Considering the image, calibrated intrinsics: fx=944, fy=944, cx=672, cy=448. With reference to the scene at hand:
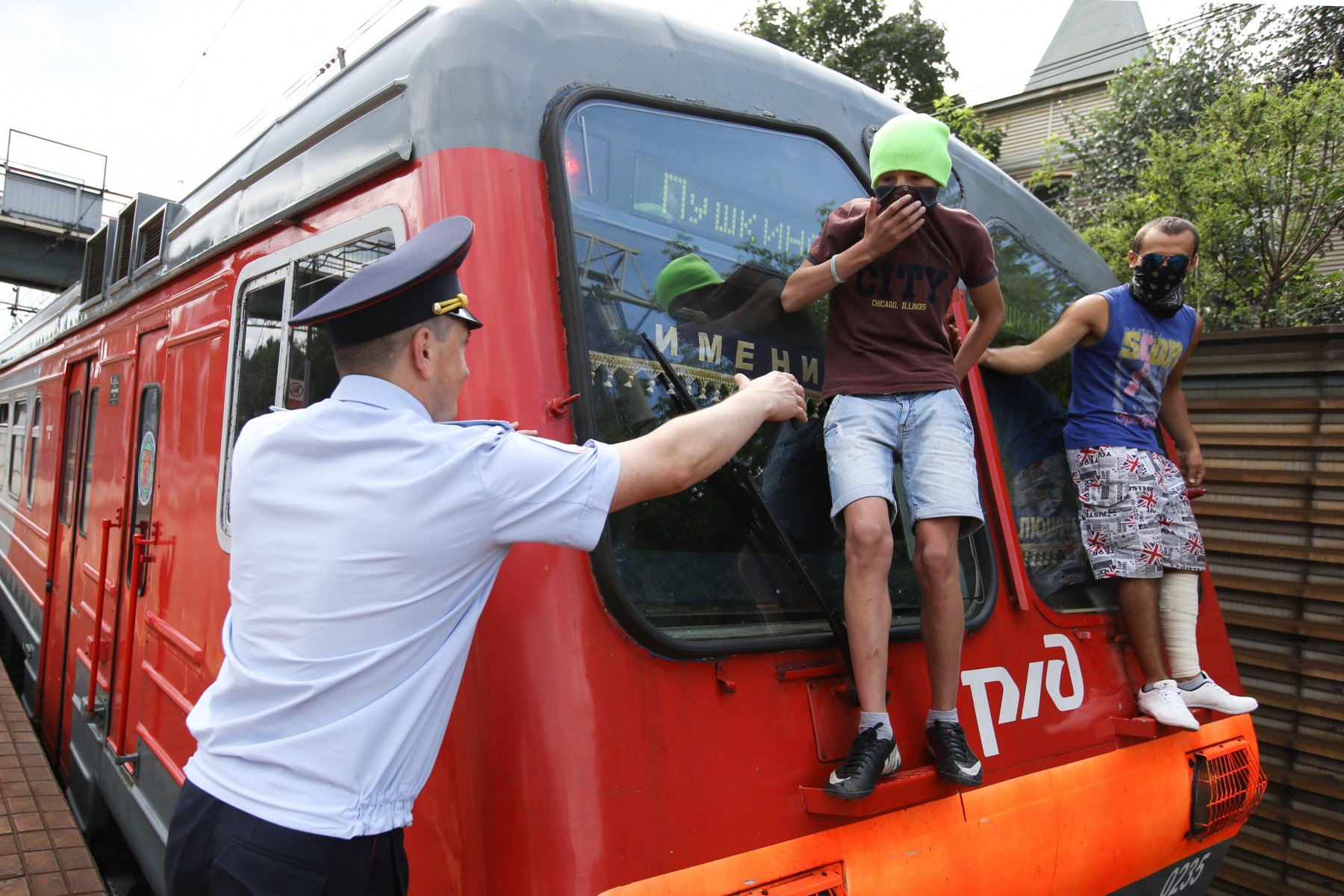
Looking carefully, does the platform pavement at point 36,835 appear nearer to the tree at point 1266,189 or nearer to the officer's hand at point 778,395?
the officer's hand at point 778,395

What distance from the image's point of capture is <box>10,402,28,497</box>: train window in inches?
294

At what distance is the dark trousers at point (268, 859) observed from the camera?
4.68ft

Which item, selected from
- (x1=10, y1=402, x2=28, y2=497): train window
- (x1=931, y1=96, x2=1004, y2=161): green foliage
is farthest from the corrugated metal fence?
(x1=10, y1=402, x2=28, y2=497): train window

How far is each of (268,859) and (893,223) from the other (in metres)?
1.69

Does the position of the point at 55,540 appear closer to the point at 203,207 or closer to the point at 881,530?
the point at 203,207

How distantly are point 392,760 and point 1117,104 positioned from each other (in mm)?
13770

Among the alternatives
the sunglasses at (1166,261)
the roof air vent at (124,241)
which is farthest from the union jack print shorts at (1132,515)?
the roof air vent at (124,241)

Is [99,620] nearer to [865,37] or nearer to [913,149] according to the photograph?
[913,149]

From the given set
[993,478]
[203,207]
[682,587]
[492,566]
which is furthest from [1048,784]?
[203,207]

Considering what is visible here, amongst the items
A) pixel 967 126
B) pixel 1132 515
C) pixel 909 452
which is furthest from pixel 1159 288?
pixel 967 126

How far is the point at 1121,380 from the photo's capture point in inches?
118

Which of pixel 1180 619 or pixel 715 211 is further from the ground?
pixel 715 211

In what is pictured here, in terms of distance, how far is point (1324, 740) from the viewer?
4.09 m

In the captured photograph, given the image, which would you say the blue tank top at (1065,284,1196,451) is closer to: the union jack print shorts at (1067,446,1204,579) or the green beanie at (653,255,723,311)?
the union jack print shorts at (1067,446,1204,579)
